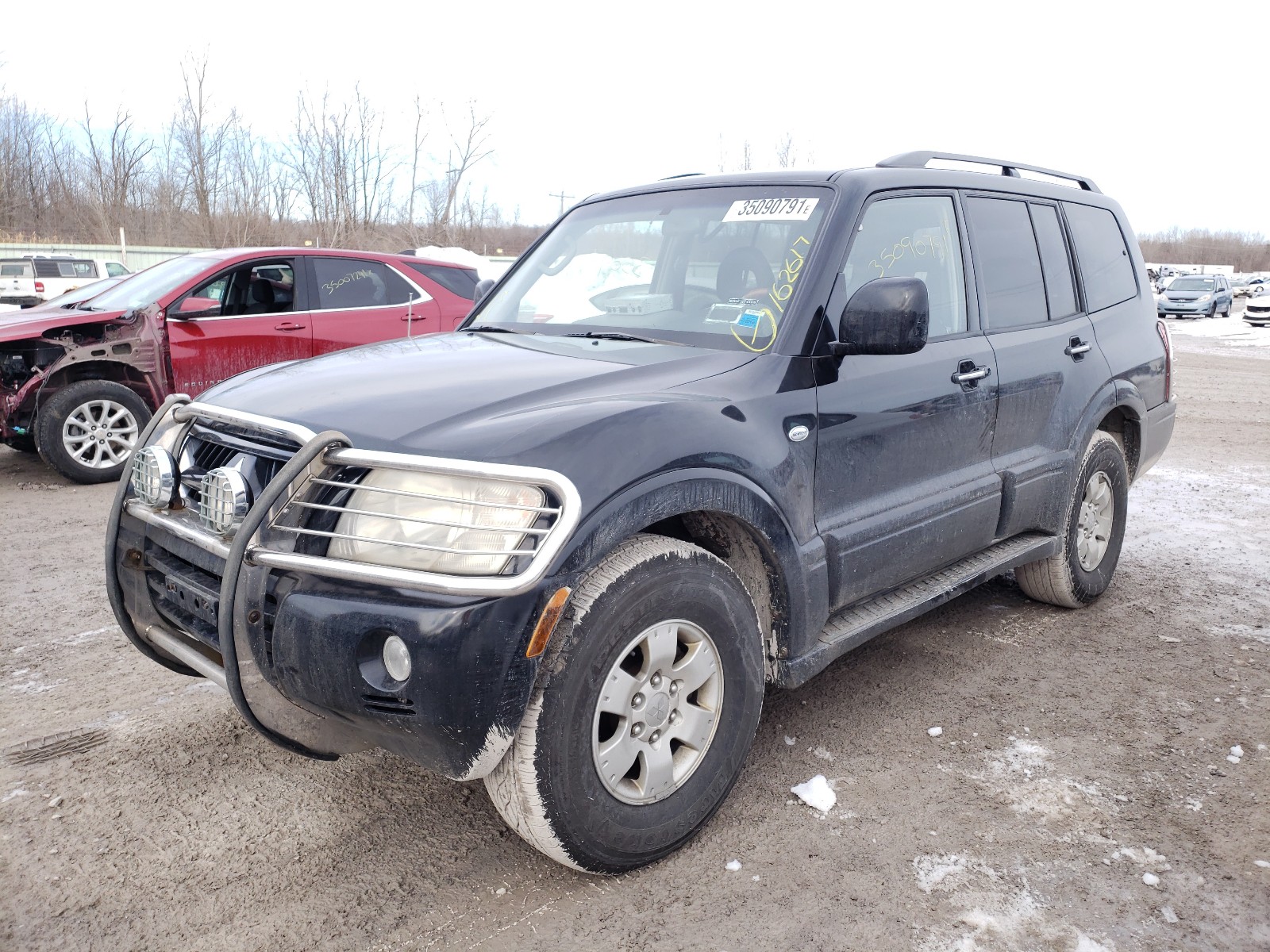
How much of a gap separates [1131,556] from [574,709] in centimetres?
460

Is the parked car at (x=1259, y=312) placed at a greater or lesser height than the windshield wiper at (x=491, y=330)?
lesser

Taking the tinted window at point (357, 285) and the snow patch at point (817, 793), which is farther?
the tinted window at point (357, 285)

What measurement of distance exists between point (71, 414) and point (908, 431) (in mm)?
6387

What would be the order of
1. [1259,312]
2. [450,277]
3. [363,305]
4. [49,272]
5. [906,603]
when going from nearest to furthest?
[906,603] → [363,305] → [450,277] → [49,272] → [1259,312]

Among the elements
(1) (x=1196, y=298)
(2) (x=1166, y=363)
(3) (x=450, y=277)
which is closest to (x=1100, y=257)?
(2) (x=1166, y=363)

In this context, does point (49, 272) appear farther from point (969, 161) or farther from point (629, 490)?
point (629, 490)

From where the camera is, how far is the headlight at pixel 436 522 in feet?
7.30

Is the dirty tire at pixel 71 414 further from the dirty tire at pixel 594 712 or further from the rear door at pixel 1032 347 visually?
the rear door at pixel 1032 347

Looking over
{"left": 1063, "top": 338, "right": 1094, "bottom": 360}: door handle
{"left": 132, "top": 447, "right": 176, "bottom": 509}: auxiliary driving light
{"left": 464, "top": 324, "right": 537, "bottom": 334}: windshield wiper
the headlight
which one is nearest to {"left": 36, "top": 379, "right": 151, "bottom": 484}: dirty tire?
{"left": 464, "top": 324, "right": 537, "bottom": 334}: windshield wiper

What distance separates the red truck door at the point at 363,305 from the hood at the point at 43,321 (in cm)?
151

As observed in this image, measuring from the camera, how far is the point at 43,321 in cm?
711

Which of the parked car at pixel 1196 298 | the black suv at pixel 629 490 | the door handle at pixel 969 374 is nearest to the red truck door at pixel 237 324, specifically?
the black suv at pixel 629 490

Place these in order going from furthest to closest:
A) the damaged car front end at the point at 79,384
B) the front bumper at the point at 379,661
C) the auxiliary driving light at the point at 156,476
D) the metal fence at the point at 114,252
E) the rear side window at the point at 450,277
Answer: the metal fence at the point at 114,252
the rear side window at the point at 450,277
the damaged car front end at the point at 79,384
the auxiliary driving light at the point at 156,476
the front bumper at the point at 379,661

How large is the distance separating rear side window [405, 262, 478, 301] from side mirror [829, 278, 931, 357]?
246 inches
